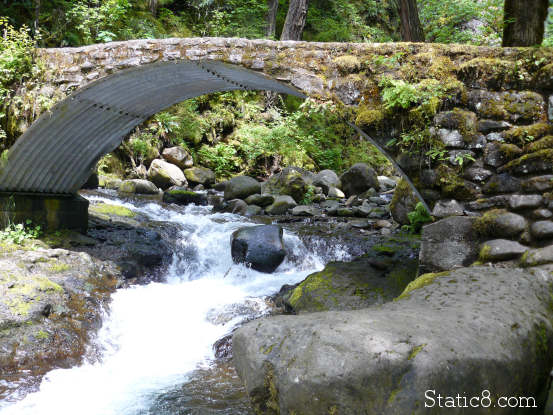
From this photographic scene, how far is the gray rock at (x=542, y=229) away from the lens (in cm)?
443

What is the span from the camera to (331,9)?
68.5 feet

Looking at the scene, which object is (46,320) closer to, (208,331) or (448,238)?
(208,331)

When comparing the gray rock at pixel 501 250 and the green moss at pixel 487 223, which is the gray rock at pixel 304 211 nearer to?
the green moss at pixel 487 223

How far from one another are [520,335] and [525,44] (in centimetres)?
446

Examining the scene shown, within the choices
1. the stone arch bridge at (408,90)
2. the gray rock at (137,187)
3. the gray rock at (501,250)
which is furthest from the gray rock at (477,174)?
the gray rock at (137,187)

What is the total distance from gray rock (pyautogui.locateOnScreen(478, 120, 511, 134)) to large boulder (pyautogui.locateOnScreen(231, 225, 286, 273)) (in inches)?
172

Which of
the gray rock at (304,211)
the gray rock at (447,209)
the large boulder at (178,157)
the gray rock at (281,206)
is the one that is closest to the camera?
the gray rock at (447,209)

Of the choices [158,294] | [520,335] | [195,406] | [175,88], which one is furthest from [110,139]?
[520,335]

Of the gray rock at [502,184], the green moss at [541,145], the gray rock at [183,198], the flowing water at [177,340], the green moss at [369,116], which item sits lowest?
the flowing water at [177,340]

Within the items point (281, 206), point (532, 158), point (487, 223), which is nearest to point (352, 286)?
point (487, 223)

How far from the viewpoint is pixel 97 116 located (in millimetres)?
7703

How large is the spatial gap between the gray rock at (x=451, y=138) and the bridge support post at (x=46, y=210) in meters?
6.76

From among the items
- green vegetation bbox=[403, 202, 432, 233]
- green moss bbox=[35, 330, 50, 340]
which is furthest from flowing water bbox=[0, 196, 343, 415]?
green vegetation bbox=[403, 202, 432, 233]

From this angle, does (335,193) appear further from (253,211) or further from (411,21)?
(411,21)
